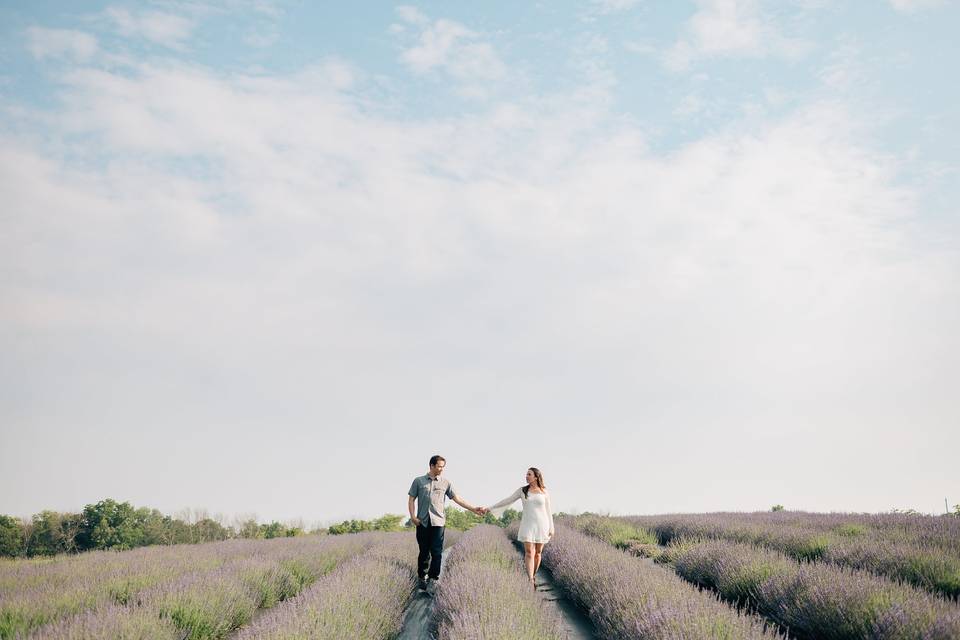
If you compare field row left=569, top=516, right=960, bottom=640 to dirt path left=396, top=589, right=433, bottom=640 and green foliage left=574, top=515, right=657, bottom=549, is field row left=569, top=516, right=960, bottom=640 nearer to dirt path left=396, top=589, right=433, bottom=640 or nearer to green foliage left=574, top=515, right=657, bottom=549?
dirt path left=396, top=589, right=433, bottom=640

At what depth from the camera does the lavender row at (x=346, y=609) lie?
356 centimetres

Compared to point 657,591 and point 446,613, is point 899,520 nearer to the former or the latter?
point 657,591

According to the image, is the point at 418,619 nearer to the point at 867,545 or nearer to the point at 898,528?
the point at 867,545

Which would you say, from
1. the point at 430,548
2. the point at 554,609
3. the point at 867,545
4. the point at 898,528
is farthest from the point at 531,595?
the point at 898,528

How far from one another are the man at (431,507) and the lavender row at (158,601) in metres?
1.43

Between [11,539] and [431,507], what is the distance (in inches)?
993

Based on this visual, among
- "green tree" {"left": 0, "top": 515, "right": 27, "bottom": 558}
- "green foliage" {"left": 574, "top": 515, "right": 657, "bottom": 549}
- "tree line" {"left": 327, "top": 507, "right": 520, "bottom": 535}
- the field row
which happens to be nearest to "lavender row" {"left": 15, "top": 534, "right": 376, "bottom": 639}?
the field row

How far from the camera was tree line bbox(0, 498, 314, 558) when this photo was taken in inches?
969

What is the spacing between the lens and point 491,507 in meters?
7.46

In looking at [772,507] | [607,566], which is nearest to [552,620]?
[607,566]

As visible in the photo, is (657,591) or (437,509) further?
(437,509)

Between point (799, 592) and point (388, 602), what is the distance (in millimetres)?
3001

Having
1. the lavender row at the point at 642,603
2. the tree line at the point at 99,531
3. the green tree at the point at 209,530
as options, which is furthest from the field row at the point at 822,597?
the green tree at the point at 209,530

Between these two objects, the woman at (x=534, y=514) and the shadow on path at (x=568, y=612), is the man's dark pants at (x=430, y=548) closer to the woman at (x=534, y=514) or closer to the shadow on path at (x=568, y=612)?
the woman at (x=534, y=514)
